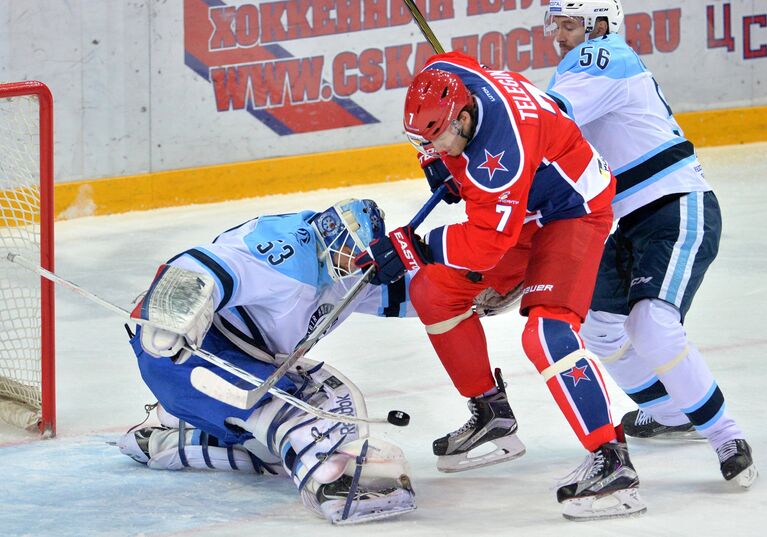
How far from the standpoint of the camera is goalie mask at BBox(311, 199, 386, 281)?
119 inches

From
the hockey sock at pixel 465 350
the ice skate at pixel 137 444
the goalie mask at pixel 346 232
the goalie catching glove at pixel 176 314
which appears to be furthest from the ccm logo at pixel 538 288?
the ice skate at pixel 137 444

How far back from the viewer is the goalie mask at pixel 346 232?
3.01 meters

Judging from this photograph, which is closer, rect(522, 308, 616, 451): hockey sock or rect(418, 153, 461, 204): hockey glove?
rect(522, 308, 616, 451): hockey sock

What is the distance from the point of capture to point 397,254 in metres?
2.92

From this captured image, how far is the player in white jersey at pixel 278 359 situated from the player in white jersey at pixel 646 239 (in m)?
0.62

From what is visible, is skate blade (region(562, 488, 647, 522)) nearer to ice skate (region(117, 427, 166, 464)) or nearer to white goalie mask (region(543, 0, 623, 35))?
ice skate (region(117, 427, 166, 464))

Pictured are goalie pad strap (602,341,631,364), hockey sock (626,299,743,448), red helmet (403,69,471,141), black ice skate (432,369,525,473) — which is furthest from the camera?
goalie pad strap (602,341,631,364)

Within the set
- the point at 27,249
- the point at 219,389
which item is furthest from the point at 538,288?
the point at 27,249

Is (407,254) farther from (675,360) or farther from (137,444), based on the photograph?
(137,444)

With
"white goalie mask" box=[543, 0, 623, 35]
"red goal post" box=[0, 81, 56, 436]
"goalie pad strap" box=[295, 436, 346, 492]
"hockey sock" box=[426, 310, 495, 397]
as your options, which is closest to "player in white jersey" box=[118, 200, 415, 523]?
"goalie pad strap" box=[295, 436, 346, 492]

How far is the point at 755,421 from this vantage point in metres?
3.58

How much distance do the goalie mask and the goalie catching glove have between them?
0.97ft

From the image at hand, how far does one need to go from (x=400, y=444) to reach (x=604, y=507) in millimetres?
841

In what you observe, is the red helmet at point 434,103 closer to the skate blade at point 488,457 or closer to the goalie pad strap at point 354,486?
the goalie pad strap at point 354,486
